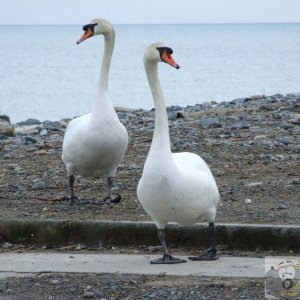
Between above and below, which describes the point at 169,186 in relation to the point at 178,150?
below

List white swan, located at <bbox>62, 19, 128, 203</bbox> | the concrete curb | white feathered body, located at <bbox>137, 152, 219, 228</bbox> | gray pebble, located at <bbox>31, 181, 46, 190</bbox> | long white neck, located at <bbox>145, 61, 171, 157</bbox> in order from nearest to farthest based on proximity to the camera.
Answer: white feathered body, located at <bbox>137, 152, 219, 228</bbox>
long white neck, located at <bbox>145, 61, 171, 157</bbox>
the concrete curb
white swan, located at <bbox>62, 19, 128, 203</bbox>
gray pebble, located at <bbox>31, 181, 46, 190</bbox>

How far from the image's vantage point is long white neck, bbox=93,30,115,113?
10.4 meters

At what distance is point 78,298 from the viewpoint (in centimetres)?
700

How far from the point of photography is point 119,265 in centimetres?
788

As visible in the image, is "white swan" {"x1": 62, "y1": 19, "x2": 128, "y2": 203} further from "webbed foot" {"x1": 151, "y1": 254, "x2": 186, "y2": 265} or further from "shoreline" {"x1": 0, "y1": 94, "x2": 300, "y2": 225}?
"webbed foot" {"x1": 151, "y1": 254, "x2": 186, "y2": 265}

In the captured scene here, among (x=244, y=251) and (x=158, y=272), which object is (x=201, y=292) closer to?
(x=158, y=272)

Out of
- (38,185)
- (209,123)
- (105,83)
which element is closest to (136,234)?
(105,83)

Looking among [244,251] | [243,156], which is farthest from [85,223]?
[243,156]

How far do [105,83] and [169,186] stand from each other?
330cm

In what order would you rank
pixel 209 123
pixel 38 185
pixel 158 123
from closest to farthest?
pixel 158 123
pixel 38 185
pixel 209 123

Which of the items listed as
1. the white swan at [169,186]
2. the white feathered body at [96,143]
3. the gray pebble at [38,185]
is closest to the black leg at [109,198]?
the white feathered body at [96,143]

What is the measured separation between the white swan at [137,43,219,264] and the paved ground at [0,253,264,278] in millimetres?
165

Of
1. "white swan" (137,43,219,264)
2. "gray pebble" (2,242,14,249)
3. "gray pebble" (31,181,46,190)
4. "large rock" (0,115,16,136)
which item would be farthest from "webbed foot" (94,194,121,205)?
"large rock" (0,115,16,136)

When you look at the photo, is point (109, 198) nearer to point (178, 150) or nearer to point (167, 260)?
point (167, 260)
